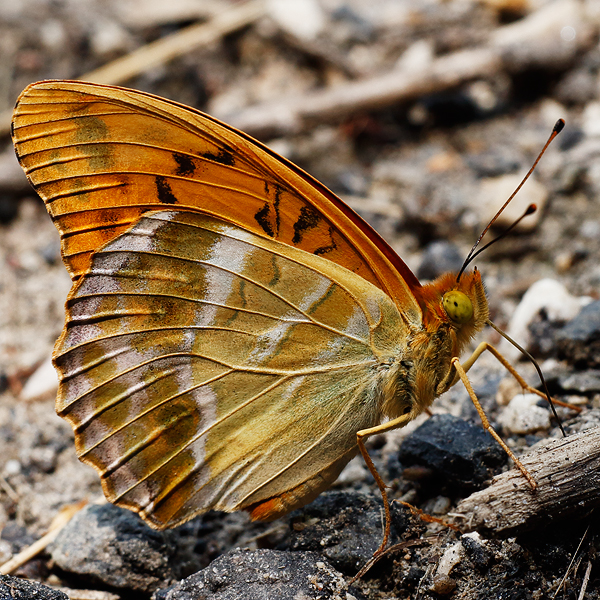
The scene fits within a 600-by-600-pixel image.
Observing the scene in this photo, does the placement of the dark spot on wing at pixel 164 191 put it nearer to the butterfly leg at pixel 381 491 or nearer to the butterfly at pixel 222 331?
the butterfly at pixel 222 331

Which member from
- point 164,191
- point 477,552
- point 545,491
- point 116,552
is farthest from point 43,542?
point 545,491

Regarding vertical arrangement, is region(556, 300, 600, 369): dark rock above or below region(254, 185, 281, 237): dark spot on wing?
below

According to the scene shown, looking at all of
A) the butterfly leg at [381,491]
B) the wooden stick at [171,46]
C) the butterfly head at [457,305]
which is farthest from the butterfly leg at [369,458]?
the wooden stick at [171,46]

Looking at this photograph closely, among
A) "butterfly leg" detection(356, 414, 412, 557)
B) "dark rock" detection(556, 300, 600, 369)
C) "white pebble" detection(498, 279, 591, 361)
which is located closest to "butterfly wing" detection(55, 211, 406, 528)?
"butterfly leg" detection(356, 414, 412, 557)

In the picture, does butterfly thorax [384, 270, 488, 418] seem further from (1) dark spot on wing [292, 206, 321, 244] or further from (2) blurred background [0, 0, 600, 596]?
(2) blurred background [0, 0, 600, 596]

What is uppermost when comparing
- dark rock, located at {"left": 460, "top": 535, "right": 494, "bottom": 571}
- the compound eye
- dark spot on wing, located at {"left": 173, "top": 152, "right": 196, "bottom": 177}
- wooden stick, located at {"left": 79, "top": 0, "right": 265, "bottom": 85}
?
wooden stick, located at {"left": 79, "top": 0, "right": 265, "bottom": 85}

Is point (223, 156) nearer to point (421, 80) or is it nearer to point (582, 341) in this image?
point (582, 341)
